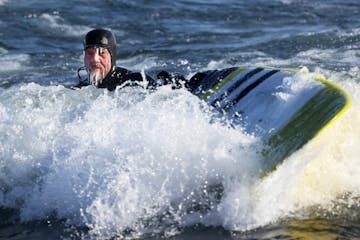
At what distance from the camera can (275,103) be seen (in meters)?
6.02

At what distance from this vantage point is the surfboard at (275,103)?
5.21m

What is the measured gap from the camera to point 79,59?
12.6 meters

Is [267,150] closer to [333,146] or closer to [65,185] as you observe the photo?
[333,146]

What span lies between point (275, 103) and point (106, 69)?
196 cm

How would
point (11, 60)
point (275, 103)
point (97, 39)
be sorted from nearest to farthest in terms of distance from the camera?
point (275, 103) < point (97, 39) < point (11, 60)

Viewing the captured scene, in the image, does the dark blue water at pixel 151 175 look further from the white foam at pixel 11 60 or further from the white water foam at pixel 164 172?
the white foam at pixel 11 60

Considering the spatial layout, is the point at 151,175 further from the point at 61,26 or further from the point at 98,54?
the point at 61,26

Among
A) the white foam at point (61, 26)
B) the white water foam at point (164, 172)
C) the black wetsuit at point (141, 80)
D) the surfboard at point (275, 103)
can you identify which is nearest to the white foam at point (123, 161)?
the white water foam at point (164, 172)

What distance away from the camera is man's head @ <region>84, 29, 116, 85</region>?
7.20m

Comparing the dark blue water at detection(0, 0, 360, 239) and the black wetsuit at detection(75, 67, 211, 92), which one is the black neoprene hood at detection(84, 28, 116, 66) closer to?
the black wetsuit at detection(75, 67, 211, 92)

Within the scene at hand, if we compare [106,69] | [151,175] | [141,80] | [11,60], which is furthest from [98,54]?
[11,60]

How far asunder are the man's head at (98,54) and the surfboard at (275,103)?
33.9 inches

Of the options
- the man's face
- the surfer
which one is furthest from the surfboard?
the man's face

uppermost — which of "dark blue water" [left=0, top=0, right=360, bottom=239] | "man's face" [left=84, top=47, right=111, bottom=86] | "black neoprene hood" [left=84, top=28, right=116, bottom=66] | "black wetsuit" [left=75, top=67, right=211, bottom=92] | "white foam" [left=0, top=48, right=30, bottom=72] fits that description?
"black neoprene hood" [left=84, top=28, right=116, bottom=66]
